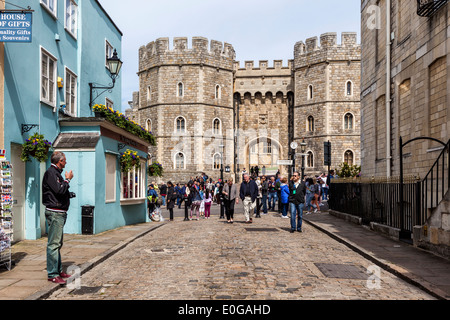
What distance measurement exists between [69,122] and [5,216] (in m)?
5.92

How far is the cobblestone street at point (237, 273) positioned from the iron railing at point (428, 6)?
21.4ft

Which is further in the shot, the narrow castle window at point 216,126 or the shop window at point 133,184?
the narrow castle window at point 216,126

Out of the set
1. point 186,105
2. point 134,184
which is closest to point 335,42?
point 186,105

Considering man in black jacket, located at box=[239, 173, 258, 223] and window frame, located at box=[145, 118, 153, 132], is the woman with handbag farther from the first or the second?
window frame, located at box=[145, 118, 153, 132]

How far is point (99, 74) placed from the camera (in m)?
17.4

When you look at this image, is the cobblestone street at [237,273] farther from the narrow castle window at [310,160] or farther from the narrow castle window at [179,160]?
the narrow castle window at [310,160]

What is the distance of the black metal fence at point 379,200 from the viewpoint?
36.3ft

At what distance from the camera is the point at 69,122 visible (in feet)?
43.0

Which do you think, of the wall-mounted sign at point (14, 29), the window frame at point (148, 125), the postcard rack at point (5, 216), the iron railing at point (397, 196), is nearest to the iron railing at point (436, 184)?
the iron railing at point (397, 196)

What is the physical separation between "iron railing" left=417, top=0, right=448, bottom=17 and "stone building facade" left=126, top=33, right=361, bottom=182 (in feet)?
98.2

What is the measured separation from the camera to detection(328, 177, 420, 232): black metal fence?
11.1 metres

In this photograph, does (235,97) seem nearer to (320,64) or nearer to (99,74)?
(320,64)

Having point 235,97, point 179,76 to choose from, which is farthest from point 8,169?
point 235,97
